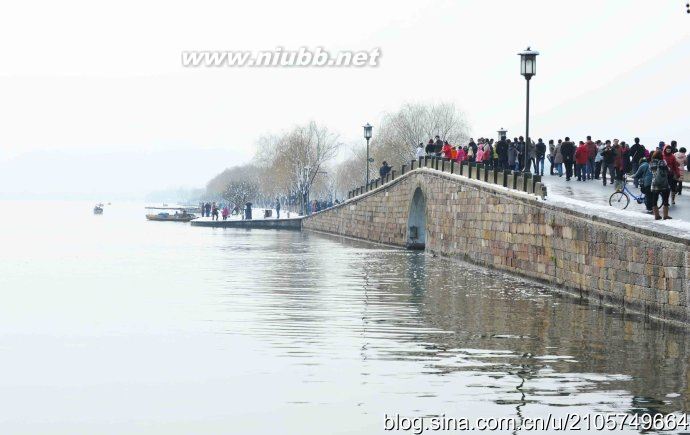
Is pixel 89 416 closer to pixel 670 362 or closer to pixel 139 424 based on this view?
pixel 139 424

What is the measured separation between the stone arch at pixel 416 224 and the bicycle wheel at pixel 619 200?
75.3 ft

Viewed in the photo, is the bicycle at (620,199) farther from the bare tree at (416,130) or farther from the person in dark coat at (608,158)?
the bare tree at (416,130)

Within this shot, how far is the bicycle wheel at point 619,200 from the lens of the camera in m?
25.2

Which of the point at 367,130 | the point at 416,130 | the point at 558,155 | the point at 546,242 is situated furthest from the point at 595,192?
the point at 416,130

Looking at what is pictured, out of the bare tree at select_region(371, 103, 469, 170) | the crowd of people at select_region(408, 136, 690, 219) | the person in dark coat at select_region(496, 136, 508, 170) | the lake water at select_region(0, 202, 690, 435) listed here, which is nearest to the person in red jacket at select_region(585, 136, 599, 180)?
the crowd of people at select_region(408, 136, 690, 219)

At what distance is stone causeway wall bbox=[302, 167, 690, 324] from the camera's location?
59.5 feet

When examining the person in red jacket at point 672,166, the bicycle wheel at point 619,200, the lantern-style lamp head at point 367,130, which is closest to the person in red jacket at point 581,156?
the person in red jacket at point 672,166

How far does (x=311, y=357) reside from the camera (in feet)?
46.2

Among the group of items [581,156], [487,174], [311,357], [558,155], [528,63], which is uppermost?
[528,63]

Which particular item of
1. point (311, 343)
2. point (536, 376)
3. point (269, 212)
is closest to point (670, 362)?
point (536, 376)

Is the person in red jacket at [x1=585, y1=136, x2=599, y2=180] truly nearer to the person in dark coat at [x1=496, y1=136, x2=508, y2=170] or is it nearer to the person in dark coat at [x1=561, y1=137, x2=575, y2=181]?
the person in dark coat at [x1=561, y1=137, x2=575, y2=181]

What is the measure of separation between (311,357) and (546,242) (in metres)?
13.2

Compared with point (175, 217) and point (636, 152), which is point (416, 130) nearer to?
point (175, 217)

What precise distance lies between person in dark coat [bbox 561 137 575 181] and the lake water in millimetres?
7983
